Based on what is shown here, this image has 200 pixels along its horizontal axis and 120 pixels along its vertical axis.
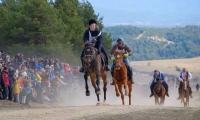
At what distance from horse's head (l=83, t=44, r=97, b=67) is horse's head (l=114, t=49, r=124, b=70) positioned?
5.73 ft

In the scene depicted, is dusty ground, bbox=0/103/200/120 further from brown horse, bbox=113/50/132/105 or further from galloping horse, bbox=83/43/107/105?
brown horse, bbox=113/50/132/105

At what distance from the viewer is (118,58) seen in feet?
92.7

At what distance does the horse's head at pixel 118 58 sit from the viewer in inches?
1108

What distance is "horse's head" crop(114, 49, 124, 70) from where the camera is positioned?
2813 cm

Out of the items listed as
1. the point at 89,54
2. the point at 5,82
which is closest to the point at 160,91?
the point at 5,82

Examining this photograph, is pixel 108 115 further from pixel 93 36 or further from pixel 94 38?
pixel 93 36

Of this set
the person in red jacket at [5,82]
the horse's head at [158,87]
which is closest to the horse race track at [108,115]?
the person in red jacket at [5,82]

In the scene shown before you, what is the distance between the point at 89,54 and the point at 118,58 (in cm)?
218

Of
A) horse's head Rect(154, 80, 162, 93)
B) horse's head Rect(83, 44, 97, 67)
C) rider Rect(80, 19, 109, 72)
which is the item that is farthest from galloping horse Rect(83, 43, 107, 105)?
horse's head Rect(154, 80, 162, 93)

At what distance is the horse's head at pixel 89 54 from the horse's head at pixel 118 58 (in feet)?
5.73

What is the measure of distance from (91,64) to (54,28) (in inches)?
1389

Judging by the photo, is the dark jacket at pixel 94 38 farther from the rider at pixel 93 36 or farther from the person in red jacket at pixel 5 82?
the person in red jacket at pixel 5 82

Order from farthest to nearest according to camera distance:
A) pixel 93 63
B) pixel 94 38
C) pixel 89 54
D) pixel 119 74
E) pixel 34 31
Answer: pixel 34 31 → pixel 119 74 → pixel 93 63 → pixel 94 38 → pixel 89 54

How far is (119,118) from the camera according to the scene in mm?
19062
